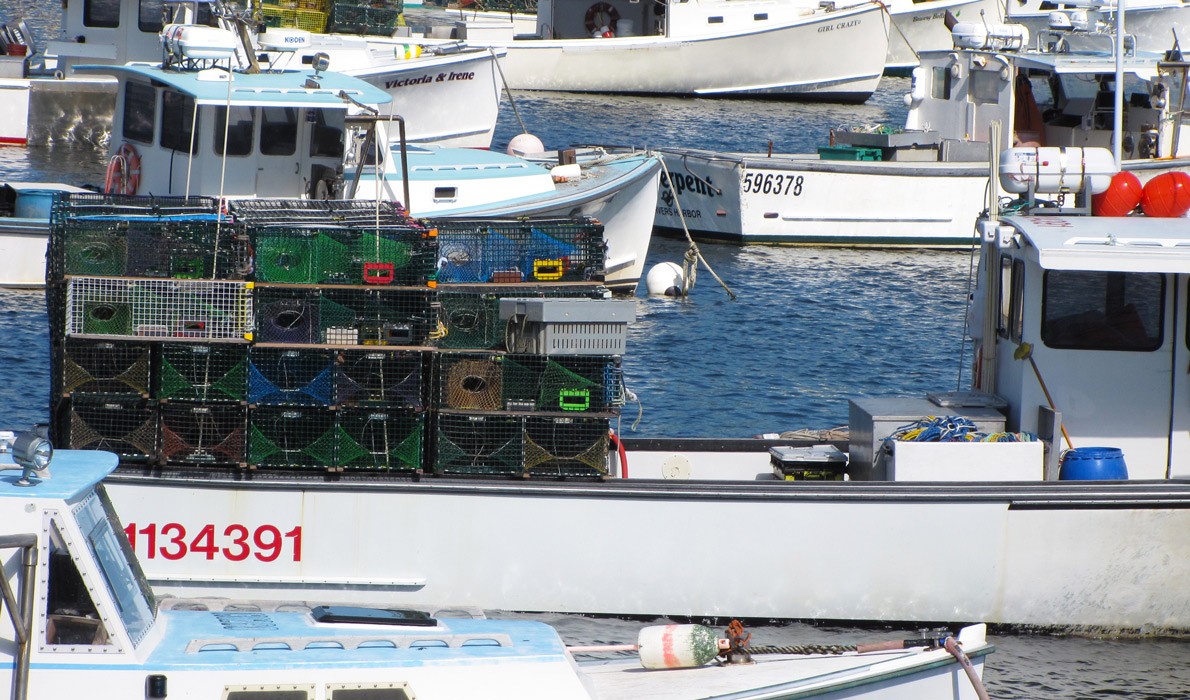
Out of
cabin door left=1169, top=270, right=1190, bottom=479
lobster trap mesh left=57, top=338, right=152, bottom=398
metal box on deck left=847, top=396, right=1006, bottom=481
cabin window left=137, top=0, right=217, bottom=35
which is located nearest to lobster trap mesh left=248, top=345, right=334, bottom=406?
lobster trap mesh left=57, top=338, right=152, bottom=398

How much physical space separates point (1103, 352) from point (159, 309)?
216 inches

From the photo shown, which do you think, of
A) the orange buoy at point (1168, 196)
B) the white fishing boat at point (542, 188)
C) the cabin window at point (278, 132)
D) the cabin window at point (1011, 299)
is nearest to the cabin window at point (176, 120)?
the cabin window at point (278, 132)

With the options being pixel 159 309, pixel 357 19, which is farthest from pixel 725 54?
pixel 159 309

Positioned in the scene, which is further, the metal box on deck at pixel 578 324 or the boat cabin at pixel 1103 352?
the boat cabin at pixel 1103 352

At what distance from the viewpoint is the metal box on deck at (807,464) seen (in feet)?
33.0

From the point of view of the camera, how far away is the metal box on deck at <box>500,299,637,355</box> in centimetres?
889

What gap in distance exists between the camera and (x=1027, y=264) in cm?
967

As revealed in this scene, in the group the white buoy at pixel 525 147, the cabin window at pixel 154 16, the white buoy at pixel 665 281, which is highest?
the cabin window at pixel 154 16

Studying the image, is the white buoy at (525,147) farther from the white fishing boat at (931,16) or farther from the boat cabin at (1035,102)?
the white fishing boat at (931,16)

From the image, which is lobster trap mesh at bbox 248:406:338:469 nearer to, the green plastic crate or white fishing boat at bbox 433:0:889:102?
the green plastic crate

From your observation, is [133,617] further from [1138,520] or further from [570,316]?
[1138,520]

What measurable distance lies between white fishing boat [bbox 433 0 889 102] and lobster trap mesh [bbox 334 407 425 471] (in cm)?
3317

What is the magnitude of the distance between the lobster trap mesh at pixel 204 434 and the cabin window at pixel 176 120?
28.8 ft

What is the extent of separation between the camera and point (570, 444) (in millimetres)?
9195
